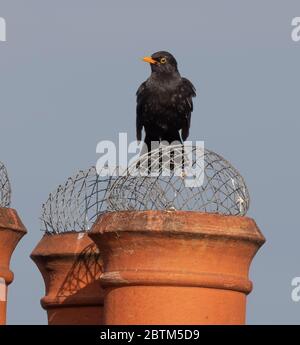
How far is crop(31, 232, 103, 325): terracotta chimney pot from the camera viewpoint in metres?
23.6

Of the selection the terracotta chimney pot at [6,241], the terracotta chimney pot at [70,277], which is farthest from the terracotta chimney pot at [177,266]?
the terracotta chimney pot at [70,277]

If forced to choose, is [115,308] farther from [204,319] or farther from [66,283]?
[66,283]

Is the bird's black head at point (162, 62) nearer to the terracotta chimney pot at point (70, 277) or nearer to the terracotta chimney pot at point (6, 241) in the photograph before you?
the terracotta chimney pot at point (70, 277)

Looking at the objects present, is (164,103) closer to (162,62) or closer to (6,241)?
(162,62)

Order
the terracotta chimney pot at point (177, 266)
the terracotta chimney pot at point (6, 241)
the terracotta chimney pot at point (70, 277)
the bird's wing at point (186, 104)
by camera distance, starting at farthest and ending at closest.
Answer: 1. the bird's wing at point (186, 104)
2. the terracotta chimney pot at point (70, 277)
3. the terracotta chimney pot at point (6, 241)
4. the terracotta chimney pot at point (177, 266)

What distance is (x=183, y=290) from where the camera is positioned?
64.7 ft

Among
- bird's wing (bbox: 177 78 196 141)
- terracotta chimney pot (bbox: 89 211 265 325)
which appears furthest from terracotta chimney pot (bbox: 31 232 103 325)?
terracotta chimney pot (bbox: 89 211 265 325)

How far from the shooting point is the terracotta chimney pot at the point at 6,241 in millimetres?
22250

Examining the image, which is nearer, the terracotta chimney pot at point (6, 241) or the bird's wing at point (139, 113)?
the terracotta chimney pot at point (6, 241)

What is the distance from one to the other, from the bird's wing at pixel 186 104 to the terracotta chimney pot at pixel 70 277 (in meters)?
2.68

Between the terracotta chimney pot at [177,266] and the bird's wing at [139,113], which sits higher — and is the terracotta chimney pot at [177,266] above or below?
below

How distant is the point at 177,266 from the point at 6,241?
340 centimetres

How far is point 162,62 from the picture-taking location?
25.7 metres
